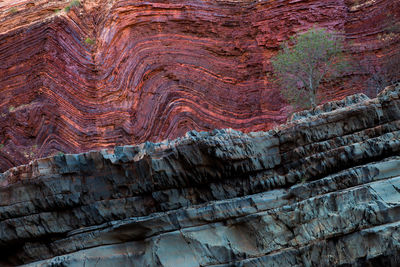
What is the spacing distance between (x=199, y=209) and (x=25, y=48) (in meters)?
15.1

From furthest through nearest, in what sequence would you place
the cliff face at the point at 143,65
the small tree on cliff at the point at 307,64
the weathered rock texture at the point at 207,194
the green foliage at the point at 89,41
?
the green foliage at the point at 89,41, the cliff face at the point at 143,65, the small tree on cliff at the point at 307,64, the weathered rock texture at the point at 207,194

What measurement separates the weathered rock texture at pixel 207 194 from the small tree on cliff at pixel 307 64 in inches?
372

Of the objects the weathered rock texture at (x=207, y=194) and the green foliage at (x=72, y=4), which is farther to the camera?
the green foliage at (x=72, y=4)

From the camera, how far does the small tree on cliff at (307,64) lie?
18.0 m

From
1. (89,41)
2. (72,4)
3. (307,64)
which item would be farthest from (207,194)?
(72,4)

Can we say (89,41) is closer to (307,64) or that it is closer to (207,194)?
(307,64)

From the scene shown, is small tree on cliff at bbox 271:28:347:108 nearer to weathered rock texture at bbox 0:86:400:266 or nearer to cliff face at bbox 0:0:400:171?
cliff face at bbox 0:0:400:171

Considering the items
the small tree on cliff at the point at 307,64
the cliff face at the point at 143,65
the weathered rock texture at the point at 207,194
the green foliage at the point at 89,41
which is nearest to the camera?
the weathered rock texture at the point at 207,194

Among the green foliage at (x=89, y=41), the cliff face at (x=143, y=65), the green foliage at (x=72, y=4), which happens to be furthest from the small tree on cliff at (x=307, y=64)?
the green foliage at (x=72, y=4)

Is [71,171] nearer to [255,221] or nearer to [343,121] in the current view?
[255,221]

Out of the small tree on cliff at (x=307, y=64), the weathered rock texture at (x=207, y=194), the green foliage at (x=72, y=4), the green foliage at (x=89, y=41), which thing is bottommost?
the weathered rock texture at (x=207, y=194)

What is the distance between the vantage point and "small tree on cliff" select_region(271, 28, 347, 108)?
1802 centimetres

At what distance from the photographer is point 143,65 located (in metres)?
19.3

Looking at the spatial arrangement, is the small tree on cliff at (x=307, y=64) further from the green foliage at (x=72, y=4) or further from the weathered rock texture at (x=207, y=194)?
the green foliage at (x=72, y=4)
